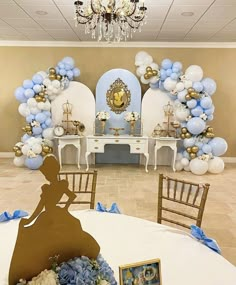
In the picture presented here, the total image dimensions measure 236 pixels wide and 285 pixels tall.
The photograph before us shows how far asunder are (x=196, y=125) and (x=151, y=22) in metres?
2.04

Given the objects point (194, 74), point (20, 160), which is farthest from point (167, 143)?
point (20, 160)

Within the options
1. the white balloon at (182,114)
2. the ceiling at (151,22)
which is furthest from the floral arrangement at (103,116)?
the ceiling at (151,22)

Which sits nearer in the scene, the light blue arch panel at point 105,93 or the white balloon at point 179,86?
the white balloon at point 179,86

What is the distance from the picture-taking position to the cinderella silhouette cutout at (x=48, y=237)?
3.09 feet

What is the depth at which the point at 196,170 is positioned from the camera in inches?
220

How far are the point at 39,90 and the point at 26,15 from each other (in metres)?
1.57

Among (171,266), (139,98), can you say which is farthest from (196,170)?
(171,266)

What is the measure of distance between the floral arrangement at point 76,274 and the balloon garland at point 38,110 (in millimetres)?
4929

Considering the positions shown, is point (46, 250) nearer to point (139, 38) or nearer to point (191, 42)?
point (139, 38)

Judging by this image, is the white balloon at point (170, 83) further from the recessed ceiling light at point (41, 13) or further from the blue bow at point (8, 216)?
the blue bow at point (8, 216)

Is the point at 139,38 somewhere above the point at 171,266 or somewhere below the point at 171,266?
above

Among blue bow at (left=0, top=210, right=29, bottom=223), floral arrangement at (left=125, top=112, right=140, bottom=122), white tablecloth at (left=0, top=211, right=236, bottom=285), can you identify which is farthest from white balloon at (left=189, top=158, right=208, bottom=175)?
blue bow at (left=0, top=210, right=29, bottom=223)

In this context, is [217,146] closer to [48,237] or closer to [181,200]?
[181,200]

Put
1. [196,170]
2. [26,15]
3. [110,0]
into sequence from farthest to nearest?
[196,170], [26,15], [110,0]
